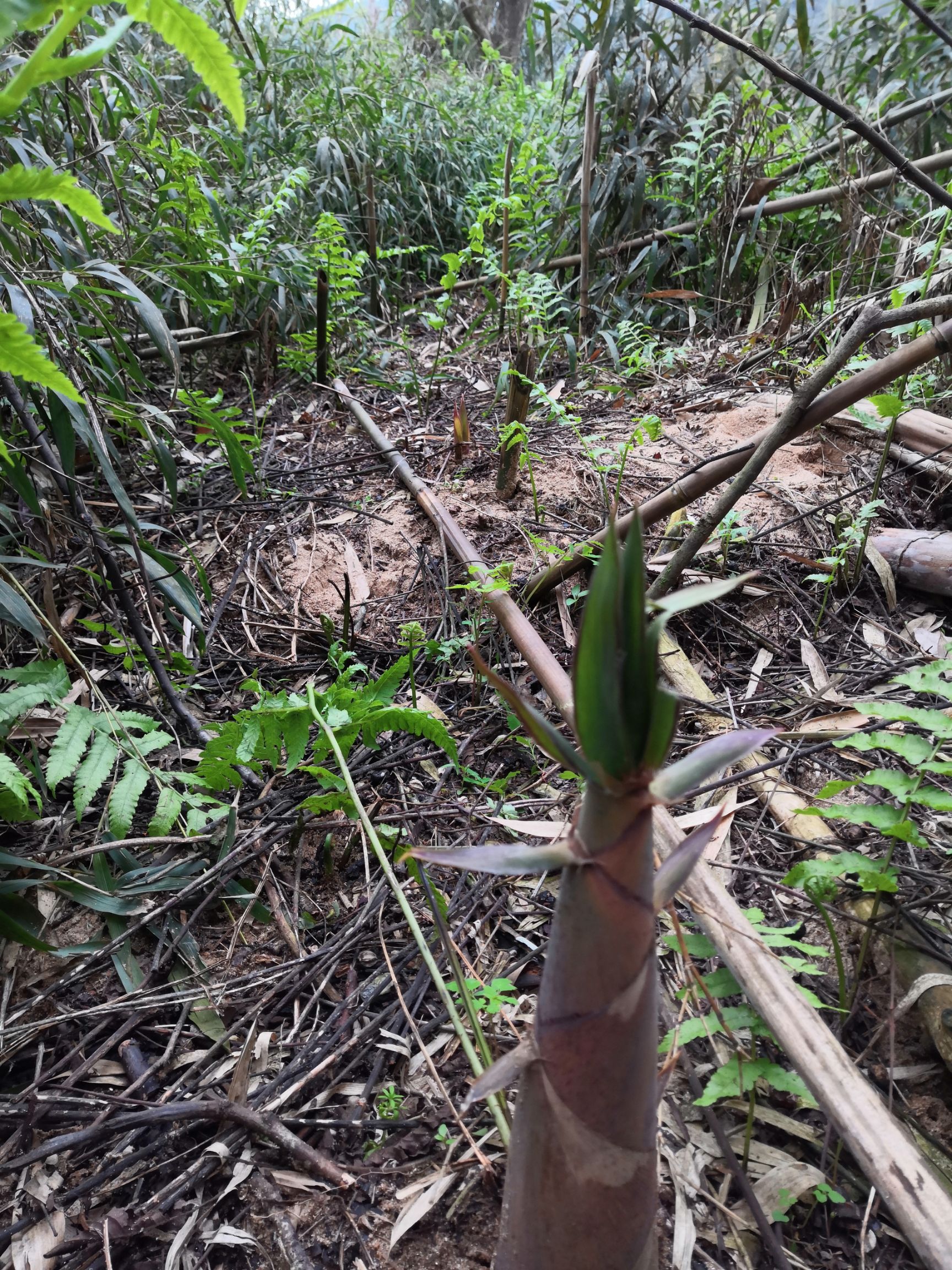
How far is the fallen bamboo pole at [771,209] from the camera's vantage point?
317cm

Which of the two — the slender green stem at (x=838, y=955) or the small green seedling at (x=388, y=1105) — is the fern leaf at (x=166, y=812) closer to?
the small green seedling at (x=388, y=1105)

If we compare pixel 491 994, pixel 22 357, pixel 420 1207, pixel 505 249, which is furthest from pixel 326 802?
pixel 505 249

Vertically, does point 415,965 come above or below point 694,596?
below

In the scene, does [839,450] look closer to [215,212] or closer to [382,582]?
[382,582]

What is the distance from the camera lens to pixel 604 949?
21.5 inches

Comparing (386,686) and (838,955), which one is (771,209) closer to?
(386,686)

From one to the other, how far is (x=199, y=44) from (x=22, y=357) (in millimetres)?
411

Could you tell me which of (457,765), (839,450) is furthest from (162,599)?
(839,450)

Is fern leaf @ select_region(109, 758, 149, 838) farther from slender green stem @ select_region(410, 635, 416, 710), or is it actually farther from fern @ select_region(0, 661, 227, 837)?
slender green stem @ select_region(410, 635, 416, 710)

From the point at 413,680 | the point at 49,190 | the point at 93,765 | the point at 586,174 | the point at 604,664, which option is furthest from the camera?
the point at 586,174

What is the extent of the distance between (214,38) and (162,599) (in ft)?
4.98

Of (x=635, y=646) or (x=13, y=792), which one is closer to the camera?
(x=635, y=646)

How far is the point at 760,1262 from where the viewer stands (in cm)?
86

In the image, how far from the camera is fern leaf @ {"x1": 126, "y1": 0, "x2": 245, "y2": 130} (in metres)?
0.75
